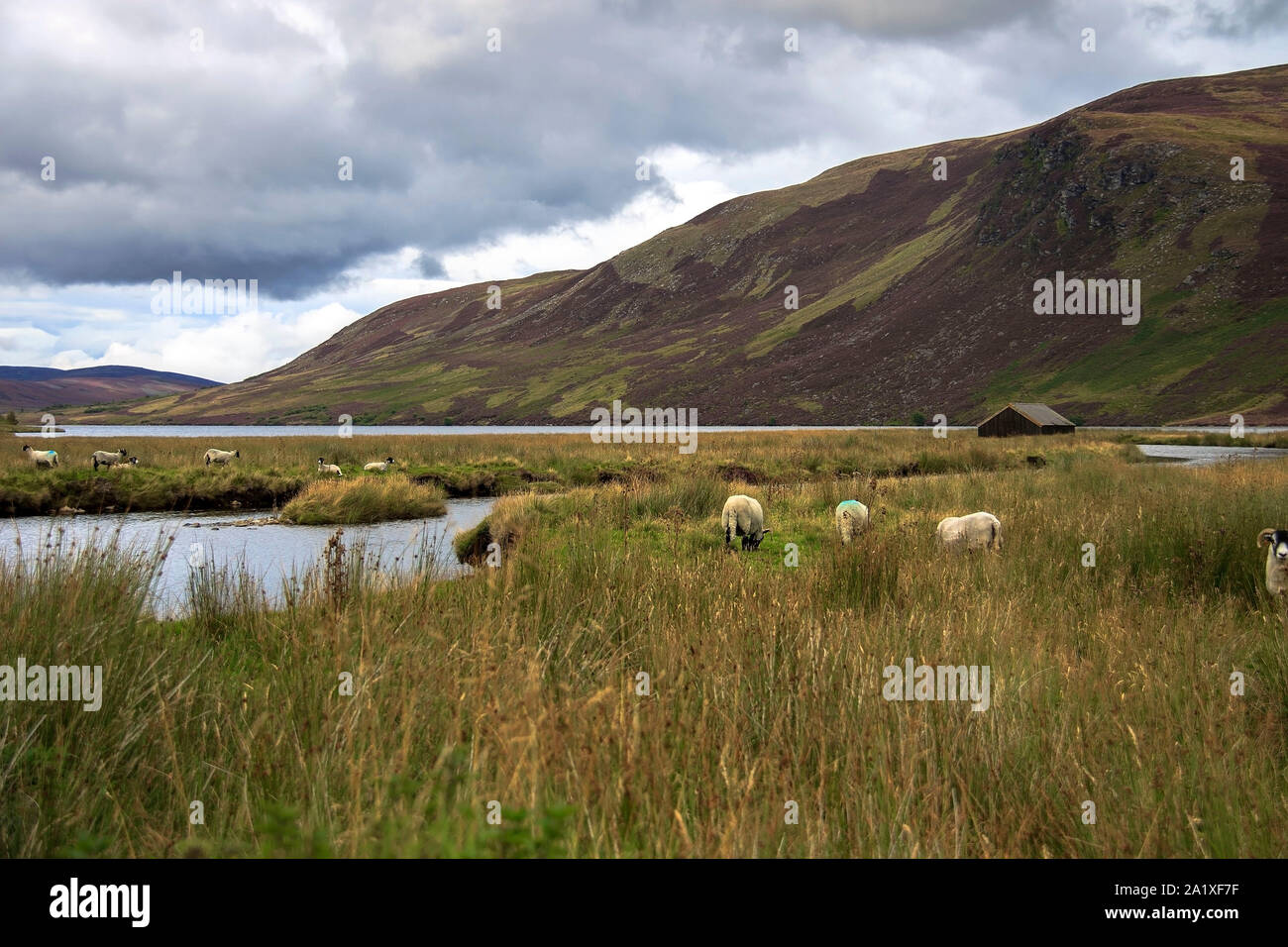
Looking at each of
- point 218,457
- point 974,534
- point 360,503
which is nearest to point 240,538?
point 360,503

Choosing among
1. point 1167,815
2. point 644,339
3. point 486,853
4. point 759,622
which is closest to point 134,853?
point 486,853

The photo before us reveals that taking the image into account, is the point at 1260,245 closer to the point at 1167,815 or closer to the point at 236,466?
the point at 236,466

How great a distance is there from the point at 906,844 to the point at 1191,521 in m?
8.69

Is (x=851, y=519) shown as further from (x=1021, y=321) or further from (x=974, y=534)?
(x=1021, y=321)

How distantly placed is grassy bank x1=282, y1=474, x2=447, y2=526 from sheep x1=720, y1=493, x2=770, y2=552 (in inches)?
480

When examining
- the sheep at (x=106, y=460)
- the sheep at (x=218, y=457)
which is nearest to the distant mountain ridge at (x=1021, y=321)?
the sheep at (x=218, y=457)

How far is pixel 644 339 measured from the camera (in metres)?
184

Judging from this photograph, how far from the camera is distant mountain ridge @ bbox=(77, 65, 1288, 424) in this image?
106562mm

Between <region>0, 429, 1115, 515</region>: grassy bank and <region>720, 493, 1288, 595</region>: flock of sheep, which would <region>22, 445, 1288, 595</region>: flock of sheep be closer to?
<region>720, 493, 1288, 595</region>: flock of sheep

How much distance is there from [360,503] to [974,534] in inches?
653

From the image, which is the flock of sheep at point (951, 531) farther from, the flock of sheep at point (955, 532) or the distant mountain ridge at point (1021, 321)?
the distant mountain ridge at point (1021, 321)

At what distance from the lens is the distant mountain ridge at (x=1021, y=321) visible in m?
107

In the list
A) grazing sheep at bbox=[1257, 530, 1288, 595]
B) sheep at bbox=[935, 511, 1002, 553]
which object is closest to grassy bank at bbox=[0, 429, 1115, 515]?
sheep at bbox=[935, 511, 1002, 553]

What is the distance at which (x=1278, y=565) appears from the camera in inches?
293
